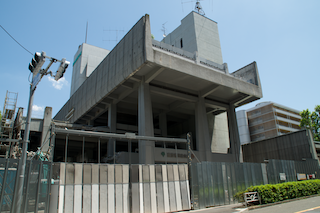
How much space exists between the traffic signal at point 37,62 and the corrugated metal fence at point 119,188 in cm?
478

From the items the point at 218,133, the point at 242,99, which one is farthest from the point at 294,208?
the point at 218,133

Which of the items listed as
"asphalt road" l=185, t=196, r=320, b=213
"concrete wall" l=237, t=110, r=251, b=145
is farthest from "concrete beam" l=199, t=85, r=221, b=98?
"concrete wall" l=237, t=110, r=251, b=145

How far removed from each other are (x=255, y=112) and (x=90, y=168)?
69922mm

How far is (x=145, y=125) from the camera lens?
26.9 metres

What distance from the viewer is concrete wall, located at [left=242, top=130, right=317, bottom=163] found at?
102ft

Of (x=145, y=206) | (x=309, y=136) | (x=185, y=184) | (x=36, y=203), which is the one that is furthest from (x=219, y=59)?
(x=36, y=203)

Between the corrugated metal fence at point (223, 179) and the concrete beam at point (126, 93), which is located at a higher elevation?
the concrete beam at point (126, 93)

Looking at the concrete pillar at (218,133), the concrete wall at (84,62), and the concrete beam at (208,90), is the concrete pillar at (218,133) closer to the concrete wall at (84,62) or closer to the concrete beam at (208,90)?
the concrete beam at (208,90)

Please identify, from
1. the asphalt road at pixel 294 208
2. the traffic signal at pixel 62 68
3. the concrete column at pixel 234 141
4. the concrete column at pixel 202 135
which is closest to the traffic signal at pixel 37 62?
the traffic signal at pixel 62 68

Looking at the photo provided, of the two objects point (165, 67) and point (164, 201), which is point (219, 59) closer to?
point (165, 67)

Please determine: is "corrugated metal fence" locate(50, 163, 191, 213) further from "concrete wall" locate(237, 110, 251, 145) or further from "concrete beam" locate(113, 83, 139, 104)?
"concrete wall" locate(237, 110, 251, 145)

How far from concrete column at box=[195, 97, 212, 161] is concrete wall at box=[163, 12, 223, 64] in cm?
1326

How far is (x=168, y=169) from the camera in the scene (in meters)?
15.2

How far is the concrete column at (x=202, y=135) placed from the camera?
31487 millimetres
